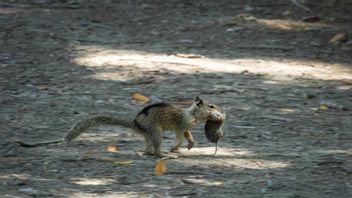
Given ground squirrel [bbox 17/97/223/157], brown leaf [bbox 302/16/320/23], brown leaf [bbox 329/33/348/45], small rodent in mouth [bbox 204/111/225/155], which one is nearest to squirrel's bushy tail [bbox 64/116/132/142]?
ground squirrel [bbox 17/97/223/157]

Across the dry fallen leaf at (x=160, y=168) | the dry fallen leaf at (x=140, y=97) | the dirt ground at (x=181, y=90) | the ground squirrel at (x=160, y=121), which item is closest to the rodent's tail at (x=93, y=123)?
the ground squirrel at (x=160, y=121)

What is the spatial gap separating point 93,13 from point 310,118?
5.58 meters

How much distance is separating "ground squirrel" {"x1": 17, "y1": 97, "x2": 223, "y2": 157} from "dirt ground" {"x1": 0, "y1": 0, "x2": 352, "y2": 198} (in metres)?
0.14

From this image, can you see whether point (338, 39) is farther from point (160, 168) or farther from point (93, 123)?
point (160, 168)

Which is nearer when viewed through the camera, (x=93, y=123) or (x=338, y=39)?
(x=93, y=123)

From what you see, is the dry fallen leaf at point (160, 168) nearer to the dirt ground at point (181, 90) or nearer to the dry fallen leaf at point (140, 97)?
the dirt ground at point (181, 90)

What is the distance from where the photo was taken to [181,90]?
8.96 meters

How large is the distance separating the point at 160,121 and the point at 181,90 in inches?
96.5

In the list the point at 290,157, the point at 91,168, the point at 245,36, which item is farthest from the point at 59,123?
the point at 245,36

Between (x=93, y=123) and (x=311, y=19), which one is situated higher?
(x=311, y=19)

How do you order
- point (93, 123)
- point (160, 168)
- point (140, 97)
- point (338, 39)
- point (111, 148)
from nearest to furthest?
point (160, 168) → point (93, 123) → point (111, 148) → point (140, 97) → point (338, 39)

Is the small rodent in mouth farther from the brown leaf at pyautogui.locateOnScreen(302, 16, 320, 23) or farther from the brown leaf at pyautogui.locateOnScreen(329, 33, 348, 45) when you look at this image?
the brown leaf at pyautogui.locateOnScreen(302, 16, 320, 23)

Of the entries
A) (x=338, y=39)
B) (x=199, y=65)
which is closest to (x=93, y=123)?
(x=199, y=65)

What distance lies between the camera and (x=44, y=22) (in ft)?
39.7
